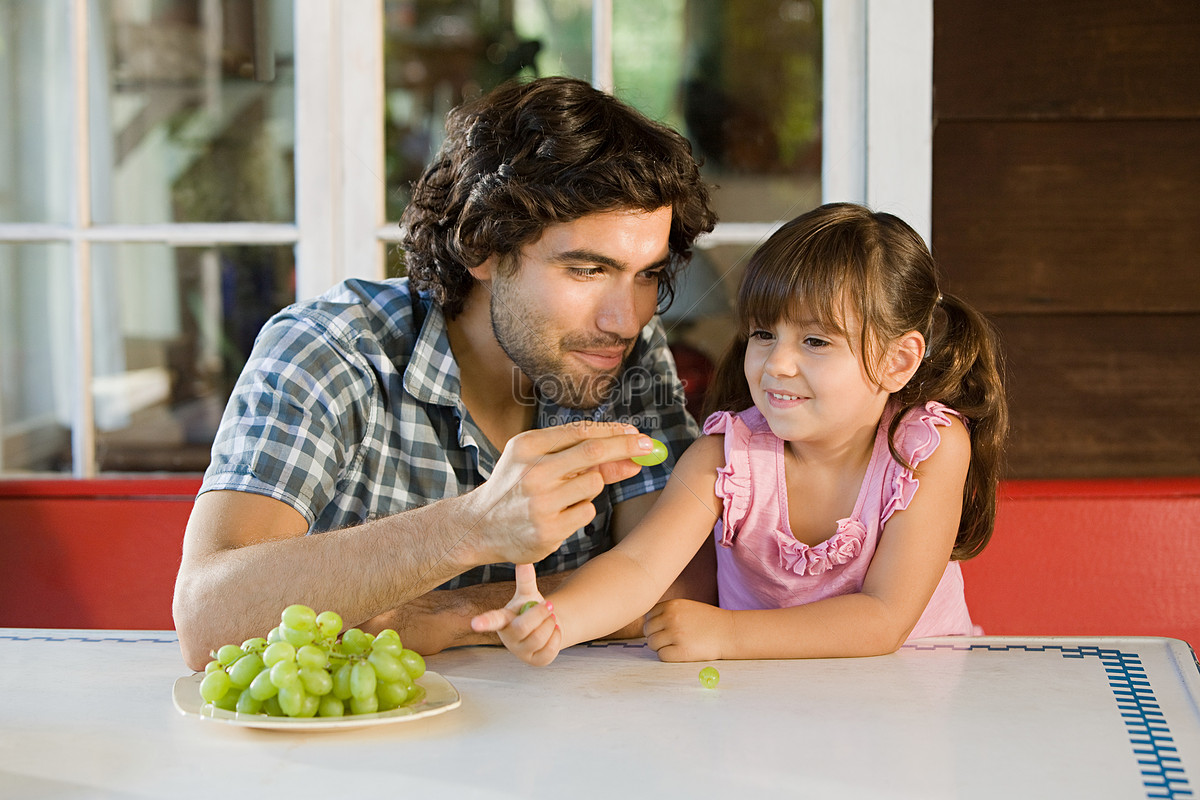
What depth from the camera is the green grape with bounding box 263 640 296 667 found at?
35.3 inches

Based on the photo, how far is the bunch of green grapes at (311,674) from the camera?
89cm

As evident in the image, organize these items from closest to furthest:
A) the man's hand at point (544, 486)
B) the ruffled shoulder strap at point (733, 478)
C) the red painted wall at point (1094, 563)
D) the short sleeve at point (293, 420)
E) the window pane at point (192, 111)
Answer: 1. the man's hand at point (544, 486)
2. the short sleeve at point (293, 420)
3. the ruffled shoulder strap at point (733, 478)
4. the red painted wall at point (1094, 563)
5. the window pane at point (192, 111)

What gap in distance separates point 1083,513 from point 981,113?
719 mm

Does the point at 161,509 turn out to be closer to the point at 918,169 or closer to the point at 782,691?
the point at 782,691

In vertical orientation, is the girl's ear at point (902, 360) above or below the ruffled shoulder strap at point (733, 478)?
above

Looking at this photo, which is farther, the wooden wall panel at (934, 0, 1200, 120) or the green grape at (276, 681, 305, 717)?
the wooden wall panel at (934, 0, 1200, 120)

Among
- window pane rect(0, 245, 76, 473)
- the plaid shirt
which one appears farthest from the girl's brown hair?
window pane rect(0, 245, 76, 473)

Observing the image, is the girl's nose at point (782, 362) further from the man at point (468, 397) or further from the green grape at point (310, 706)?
the green grape at point (310, 706)

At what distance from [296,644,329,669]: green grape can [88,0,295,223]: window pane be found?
135cm

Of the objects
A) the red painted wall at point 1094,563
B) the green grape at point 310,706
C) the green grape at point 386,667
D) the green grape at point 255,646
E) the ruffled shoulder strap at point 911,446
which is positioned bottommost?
the red painted wall at point 1094,563

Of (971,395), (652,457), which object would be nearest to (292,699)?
(652,457)

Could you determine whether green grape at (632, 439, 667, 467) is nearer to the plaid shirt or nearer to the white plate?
the white plate

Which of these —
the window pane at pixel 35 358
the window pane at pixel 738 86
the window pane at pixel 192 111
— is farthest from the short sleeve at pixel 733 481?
the window pane at pixel 35 358

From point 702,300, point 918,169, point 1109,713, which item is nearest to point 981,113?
point 918,169
